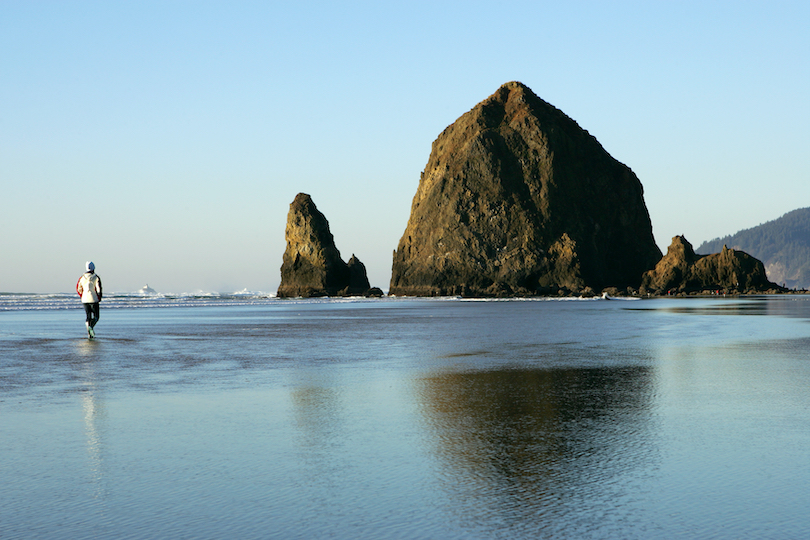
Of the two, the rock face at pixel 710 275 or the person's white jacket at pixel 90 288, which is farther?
the rock face at pixel 710 275

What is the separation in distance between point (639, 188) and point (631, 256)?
15.5 m

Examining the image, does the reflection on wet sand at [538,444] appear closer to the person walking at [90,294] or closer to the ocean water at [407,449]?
the ocean water at [407,449]

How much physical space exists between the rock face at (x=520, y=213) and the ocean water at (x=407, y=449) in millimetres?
107003

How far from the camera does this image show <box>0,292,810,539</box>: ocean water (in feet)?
14.8

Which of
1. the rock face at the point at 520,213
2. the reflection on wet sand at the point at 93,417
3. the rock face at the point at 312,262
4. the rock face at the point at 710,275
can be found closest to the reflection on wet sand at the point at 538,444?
the reflection on wet sand at the point at 93,417

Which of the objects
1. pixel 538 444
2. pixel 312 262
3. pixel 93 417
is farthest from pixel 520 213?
pixel 538 444

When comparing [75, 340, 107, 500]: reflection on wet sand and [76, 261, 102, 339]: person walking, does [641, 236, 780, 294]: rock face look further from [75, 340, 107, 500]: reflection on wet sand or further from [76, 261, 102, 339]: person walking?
[75, 340, 107, 500]: reflection on wet sand

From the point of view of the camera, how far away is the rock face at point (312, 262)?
126 m

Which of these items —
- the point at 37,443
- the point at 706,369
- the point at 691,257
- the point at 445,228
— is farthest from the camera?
the point at 445,228

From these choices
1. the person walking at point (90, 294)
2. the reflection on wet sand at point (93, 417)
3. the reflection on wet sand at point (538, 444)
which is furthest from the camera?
the person walking at point (90, 294)

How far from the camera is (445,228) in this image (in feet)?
422

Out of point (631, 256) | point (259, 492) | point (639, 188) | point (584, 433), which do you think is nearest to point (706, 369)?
point (584, 433)

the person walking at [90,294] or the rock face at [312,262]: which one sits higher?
the rock face at [312,262]

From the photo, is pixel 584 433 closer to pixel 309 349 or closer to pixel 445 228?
pixel 309 349
